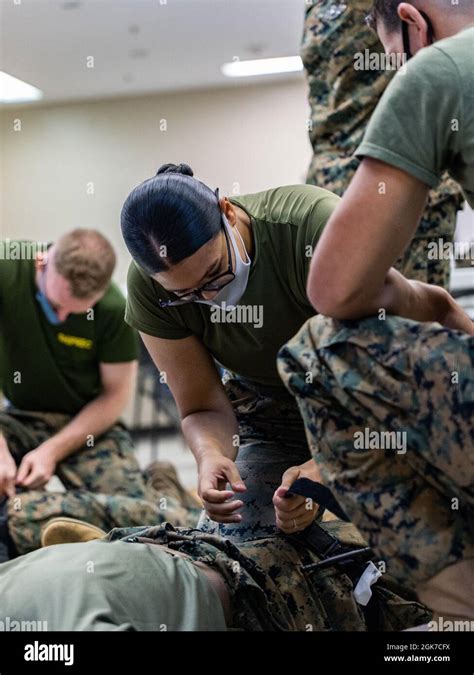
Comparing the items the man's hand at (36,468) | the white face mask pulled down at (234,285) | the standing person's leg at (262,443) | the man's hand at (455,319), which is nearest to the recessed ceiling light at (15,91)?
the man's hand at (36,468)

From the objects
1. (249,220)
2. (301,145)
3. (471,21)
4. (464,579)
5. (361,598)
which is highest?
(301,145)

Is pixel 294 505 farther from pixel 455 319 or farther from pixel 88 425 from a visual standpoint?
pixel 88 425

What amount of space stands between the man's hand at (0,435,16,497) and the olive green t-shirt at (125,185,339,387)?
92 cm

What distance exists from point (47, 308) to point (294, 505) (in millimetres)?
1376

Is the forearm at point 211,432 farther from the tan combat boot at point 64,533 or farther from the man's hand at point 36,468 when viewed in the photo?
the man's hand at point 36,468

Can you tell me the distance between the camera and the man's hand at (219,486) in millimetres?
1434

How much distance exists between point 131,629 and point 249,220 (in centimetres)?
74

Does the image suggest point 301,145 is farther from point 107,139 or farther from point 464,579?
point 464,579

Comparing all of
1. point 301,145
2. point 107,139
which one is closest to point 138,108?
point 107,139

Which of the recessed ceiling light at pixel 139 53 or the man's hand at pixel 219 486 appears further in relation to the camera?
the recessed ceiling light at pixel 139 53

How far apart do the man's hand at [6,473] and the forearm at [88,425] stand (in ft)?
0.49

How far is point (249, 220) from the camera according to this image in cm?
157
